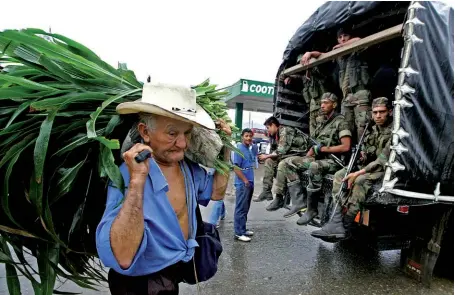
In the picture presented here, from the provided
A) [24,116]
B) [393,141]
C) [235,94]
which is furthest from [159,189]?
[235,94]

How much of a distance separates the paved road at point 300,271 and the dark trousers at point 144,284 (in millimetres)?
1782

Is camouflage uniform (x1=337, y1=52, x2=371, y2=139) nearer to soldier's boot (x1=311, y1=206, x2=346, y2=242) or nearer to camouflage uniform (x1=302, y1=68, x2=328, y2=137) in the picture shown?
camouflage uniform (x1=302, y1=68, x2=328, y2=137)

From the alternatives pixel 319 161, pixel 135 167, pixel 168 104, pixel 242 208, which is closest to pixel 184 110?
pixel 168 104

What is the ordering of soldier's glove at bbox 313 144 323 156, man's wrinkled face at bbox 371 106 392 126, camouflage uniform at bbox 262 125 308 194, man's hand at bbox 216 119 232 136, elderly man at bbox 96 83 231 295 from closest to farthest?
1. elderly man at bbox 96 83 231 295
2. man's hand at bbox 216 119 232 136
3. man's wrinkled face at bbox 371 106 392 126
4. soldier's glove at bbox 313 144 323 156
5. camouflage uniform at bbox 262 125 308 194

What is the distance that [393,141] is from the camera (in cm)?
264

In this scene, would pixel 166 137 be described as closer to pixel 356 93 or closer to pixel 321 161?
pixel 321 161

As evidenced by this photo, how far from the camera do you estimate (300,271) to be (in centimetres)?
362

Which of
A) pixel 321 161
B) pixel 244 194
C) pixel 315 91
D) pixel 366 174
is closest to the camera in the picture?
pixel 366 174

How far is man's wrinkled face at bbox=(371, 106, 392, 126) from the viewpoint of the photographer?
337 cm

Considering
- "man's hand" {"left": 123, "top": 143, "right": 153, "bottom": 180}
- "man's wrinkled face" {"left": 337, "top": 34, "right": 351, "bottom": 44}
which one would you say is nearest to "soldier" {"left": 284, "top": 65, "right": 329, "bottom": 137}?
"man's wrinkled face" {"left": 337, "top": 34, "right": 351, "bottom": 44}

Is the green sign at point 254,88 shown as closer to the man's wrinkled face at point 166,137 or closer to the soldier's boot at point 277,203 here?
the soldier's boot at point 277,203

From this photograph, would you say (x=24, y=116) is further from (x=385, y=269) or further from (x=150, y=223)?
(x=385, y=269)

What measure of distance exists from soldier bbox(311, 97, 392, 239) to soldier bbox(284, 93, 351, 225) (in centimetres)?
34

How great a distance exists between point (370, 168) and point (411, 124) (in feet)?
2.18
